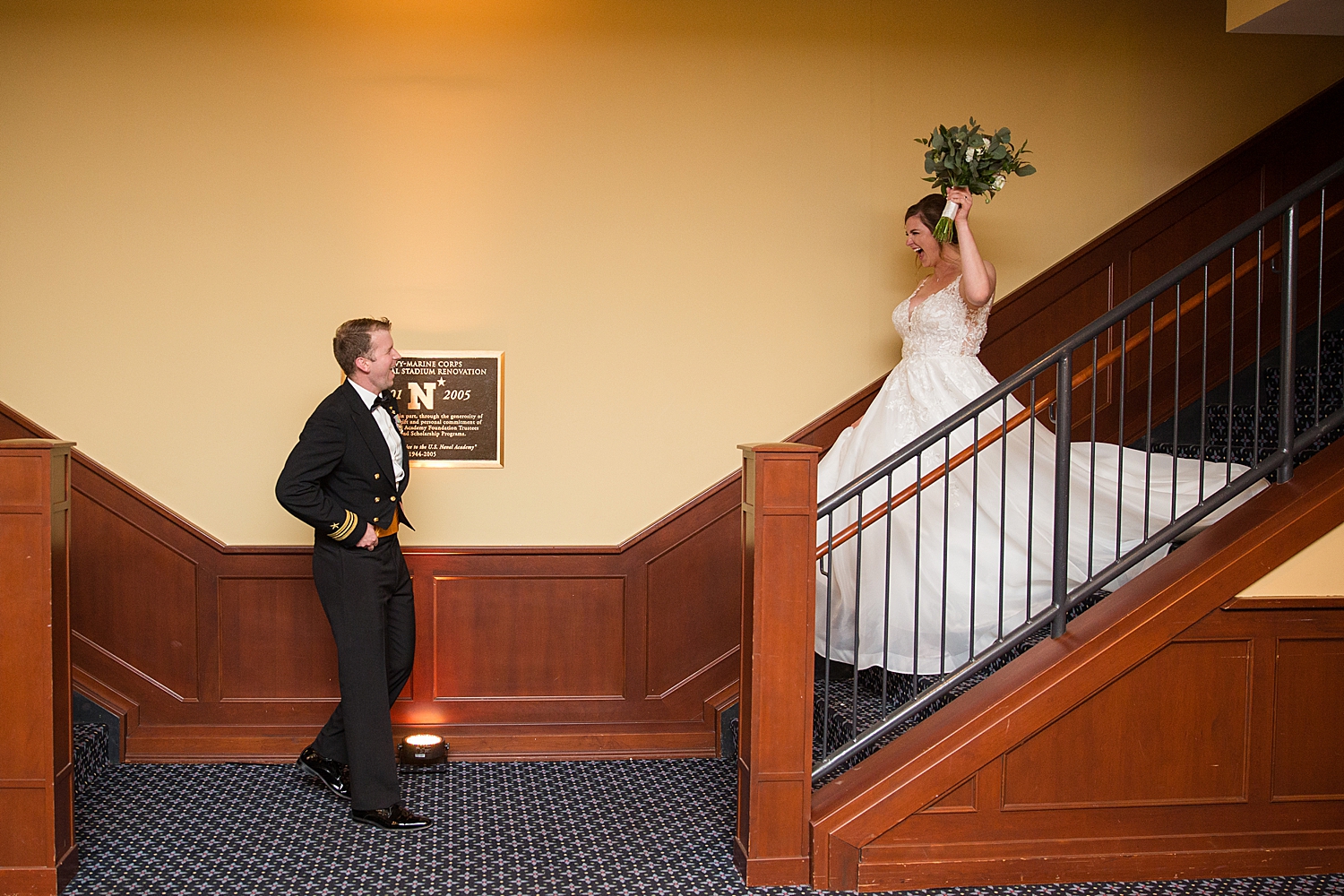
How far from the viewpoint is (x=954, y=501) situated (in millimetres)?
4352

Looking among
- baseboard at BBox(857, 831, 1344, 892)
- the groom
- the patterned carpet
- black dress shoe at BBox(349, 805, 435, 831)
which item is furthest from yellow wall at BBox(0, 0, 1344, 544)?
baseboard at BBox(857, 831, 1344, 892)

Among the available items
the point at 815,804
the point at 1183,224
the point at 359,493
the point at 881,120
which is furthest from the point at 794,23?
the point at 815,804

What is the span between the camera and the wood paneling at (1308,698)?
11.7ft

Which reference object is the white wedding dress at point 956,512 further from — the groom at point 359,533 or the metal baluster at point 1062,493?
the groom at point 359,533

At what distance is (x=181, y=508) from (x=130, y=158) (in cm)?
151

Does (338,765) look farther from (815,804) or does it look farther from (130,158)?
(130,158)

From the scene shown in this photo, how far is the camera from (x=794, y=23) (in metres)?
5.04

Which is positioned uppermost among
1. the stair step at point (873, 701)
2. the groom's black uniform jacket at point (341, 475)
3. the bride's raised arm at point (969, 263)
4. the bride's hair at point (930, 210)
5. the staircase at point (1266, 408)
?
the bride's hair at point (930, 210)

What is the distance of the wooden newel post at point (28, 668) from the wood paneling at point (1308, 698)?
3766 millimetres

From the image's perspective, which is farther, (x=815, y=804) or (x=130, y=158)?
(x=130, y=158)

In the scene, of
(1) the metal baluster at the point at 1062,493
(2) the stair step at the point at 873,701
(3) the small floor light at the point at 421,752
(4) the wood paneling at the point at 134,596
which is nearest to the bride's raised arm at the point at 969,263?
(1) the metal baluster at the point at 1062,493

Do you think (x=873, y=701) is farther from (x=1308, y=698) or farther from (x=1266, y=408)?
(x=1266, y=408)

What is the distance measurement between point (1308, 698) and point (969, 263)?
1912mm

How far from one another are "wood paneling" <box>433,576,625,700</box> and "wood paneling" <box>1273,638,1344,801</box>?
260cm
